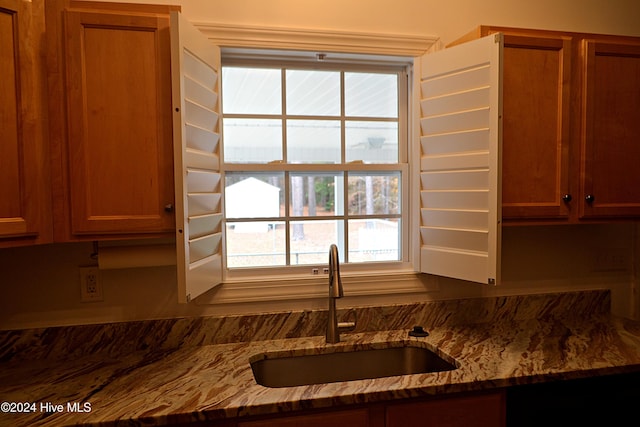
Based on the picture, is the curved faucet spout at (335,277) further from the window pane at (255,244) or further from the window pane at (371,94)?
the window pane at (371,94)

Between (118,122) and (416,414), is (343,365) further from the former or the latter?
(118,122)

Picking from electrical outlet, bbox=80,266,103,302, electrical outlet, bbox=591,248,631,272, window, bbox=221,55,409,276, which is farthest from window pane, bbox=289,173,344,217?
electrical outlet, bbox=591,248,631,272

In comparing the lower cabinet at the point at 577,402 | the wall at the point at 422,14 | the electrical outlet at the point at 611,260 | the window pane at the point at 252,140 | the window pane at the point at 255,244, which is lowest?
the lower cabinet at the point at 577,402

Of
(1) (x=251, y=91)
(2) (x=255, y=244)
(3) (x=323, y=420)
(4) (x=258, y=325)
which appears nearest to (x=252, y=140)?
(1) (x=251, y=91)

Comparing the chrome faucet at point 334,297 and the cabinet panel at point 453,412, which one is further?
the chrome faucet at point 334,297

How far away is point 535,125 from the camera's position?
1676mm

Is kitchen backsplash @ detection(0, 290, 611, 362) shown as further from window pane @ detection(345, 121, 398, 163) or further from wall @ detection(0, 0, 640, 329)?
window pane @ detection(345, 121, 398, 163)

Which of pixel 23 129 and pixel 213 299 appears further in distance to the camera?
pixel 213 299

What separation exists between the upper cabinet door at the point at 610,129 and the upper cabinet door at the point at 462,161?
18.5 inches

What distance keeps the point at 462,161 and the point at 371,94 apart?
0.57 metres

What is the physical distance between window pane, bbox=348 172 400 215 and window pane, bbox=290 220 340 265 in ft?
0.45

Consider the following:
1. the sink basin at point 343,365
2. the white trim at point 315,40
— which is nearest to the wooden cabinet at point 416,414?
the sink basin at point 343,365

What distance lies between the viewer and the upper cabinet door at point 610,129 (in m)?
1.70

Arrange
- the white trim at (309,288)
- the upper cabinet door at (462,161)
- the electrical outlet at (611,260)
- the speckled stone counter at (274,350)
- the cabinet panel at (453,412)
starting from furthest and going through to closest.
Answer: the electrical outlet at (611,260) < the white trim at (309,288) < the upper cabinet door at (462,161) < the cabinet panel at (453,412) < the speckled stone counter at (274,350)
